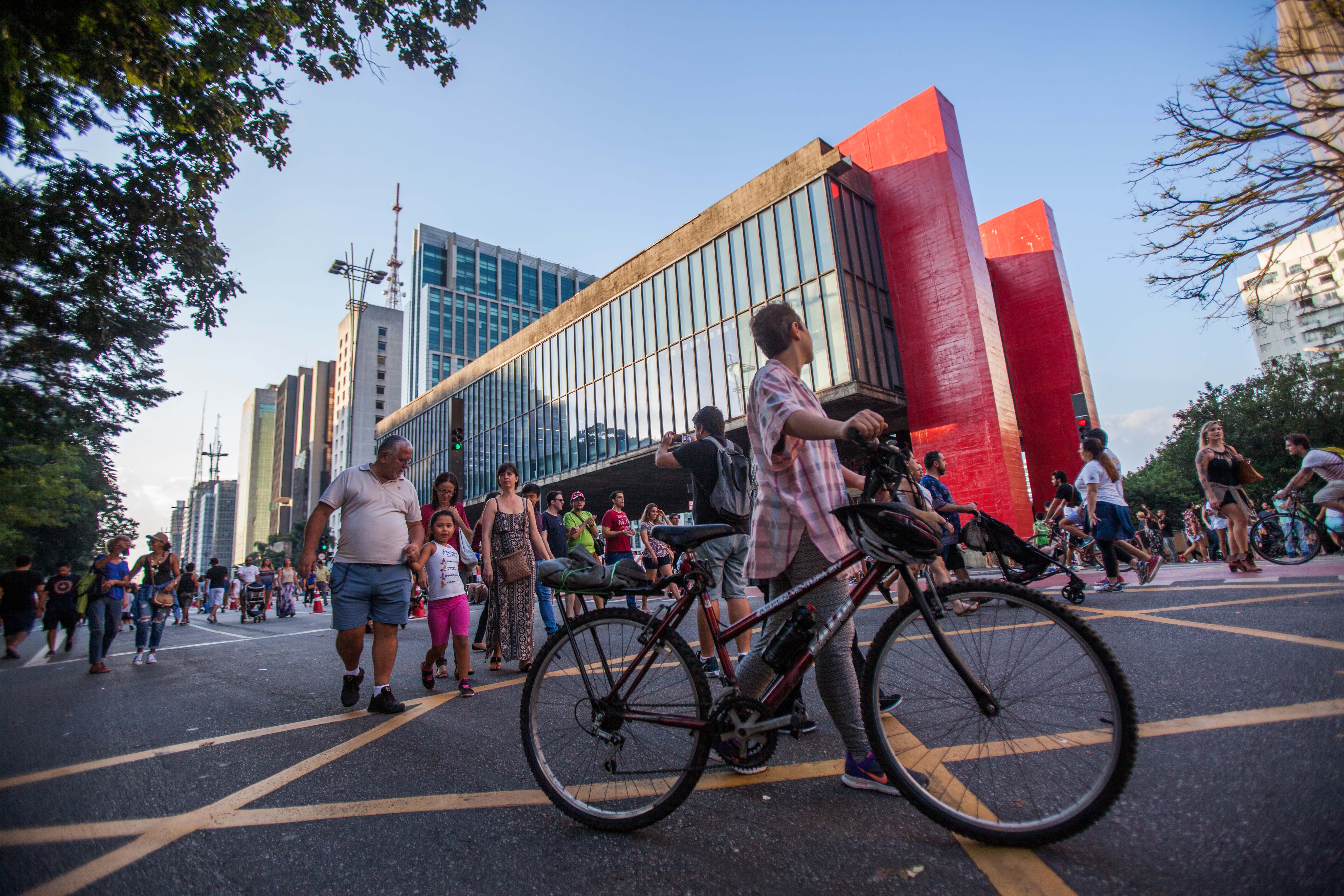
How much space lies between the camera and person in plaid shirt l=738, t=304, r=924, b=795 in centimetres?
214

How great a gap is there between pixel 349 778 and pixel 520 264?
111251mm

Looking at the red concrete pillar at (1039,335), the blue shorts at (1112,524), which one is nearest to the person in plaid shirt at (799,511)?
the blue shorts at (1112,524)

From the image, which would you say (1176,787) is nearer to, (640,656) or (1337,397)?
(640,656)

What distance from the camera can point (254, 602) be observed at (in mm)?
17594

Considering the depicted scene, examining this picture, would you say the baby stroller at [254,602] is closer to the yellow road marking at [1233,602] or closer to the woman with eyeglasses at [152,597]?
the woman with eyeglasses at [152,597]

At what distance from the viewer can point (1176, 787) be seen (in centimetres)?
194

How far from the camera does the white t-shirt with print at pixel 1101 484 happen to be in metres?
6.89

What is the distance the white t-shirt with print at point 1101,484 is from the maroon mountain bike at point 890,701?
603cm

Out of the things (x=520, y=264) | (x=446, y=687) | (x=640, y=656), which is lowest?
(x=446, y=687)

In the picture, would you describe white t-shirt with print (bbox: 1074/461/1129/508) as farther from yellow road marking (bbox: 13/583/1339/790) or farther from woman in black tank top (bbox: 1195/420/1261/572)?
yellow road marking (bbox: 13/583/1339/790)

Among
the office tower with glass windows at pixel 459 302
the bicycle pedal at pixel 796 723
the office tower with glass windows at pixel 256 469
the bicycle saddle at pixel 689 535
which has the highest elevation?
the office tower with glass windows at pixel 459 302

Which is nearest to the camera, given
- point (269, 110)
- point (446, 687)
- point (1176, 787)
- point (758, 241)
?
point (1176, 787)

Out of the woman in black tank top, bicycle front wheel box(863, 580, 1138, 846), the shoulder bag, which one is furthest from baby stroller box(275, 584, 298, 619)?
the woman in black tank top

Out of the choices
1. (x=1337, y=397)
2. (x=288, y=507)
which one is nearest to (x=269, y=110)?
(x=1337, y=397)
